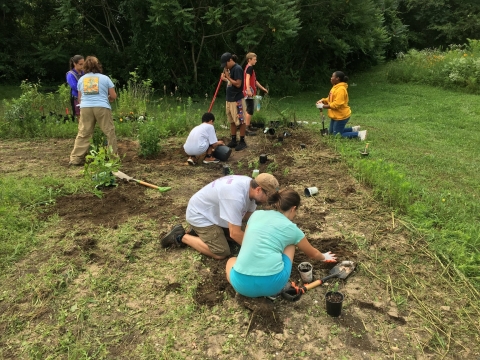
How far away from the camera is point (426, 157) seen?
6.35 m

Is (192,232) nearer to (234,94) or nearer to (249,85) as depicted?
(234,94)

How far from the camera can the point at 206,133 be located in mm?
6035

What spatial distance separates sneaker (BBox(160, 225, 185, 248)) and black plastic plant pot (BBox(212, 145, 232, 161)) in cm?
263

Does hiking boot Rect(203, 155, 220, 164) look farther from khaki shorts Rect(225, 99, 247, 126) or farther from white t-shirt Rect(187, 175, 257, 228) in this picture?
white t-shirt Rect(187, 175, 257, 228)

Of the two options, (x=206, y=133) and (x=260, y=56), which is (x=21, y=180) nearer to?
(x=206, y=133)

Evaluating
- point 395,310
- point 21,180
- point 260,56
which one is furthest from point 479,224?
point 260,56

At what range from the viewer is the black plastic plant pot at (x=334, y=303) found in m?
2.84

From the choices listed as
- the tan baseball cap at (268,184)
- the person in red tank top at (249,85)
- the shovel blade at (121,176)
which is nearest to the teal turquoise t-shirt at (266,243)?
the tan baseball cap at (268,184)

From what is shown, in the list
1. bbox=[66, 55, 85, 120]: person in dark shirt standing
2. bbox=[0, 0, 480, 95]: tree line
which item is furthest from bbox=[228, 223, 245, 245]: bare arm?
bbox=[0, 0, 480, 95]: tree line

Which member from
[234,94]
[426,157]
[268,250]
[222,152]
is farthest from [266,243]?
[426,157]

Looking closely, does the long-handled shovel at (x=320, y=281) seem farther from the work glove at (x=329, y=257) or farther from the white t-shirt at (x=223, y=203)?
the white t-shirt at (x=223, y=203)

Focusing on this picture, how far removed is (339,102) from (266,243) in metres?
4.93

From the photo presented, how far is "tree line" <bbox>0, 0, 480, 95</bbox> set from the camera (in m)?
11.9

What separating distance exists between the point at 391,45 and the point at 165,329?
70.1 ft
